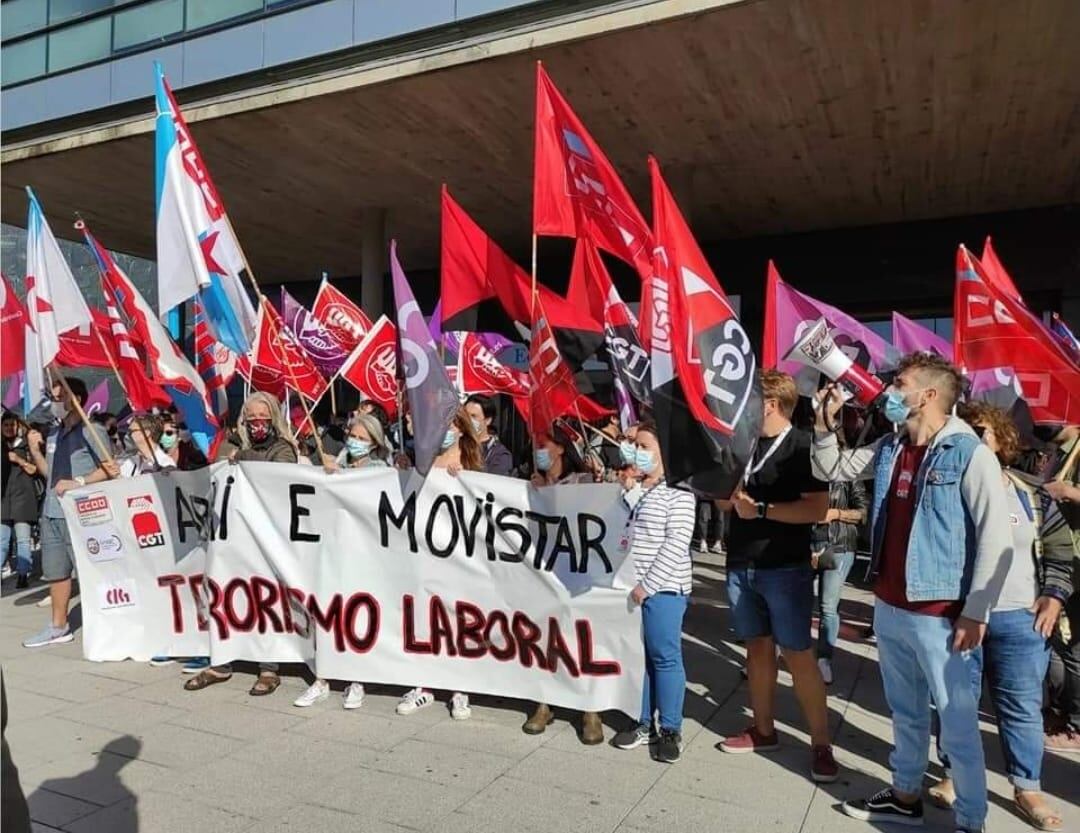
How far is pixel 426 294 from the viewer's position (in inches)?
663

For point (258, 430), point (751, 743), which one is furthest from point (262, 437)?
point (751, 743)

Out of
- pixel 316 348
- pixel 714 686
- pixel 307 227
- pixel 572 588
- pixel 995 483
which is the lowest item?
pixel 714 686

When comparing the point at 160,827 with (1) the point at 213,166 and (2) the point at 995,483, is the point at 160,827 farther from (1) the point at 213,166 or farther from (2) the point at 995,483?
(1) the point at 213,166

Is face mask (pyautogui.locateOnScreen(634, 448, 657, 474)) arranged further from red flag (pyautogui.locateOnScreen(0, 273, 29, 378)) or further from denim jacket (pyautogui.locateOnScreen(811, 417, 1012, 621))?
red flag (pyautogui.locateOnScreen(0, 273, 29, 378))

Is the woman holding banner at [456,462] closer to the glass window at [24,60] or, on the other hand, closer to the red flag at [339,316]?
the red flag at [339,316]

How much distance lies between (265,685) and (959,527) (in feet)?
13.3

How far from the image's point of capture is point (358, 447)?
5352mm

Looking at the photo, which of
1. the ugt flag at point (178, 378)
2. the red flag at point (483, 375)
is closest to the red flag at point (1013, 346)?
the red flag at point (483, 375)

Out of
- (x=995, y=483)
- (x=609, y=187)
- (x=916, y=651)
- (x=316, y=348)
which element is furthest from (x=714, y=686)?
(x=316, y=348)

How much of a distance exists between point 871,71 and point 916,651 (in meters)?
7.13

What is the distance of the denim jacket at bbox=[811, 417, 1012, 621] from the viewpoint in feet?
9.88

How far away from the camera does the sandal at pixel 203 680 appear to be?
5.04m

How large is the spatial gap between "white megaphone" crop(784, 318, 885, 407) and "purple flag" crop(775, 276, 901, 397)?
0.50 m

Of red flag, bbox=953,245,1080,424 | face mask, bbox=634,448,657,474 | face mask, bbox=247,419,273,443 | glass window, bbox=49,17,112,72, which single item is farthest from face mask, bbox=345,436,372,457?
glass window, bbox=49,17,112,72
